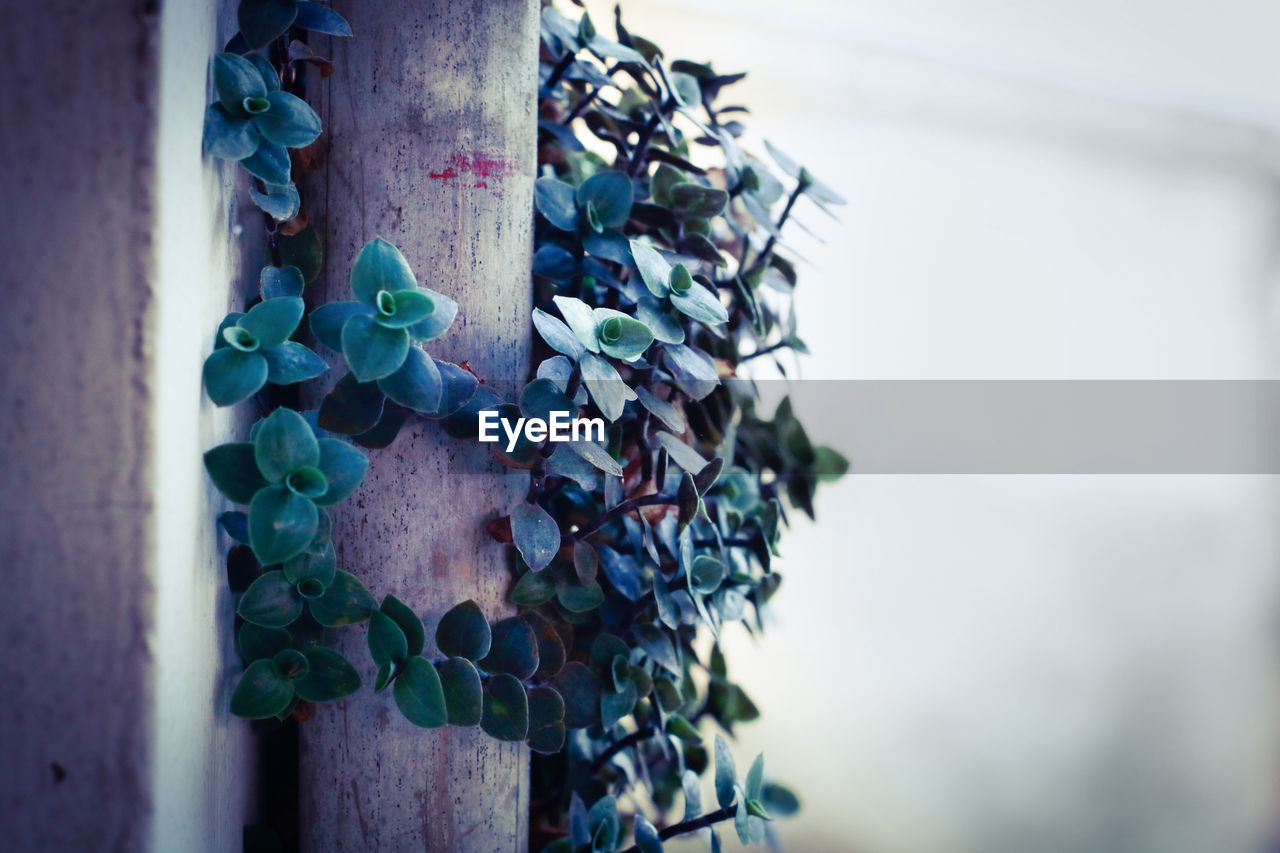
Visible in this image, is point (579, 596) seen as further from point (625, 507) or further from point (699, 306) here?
point (699, 306)

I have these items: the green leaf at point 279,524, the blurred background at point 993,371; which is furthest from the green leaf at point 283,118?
the blurred background at point 993,371

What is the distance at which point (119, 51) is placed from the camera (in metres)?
0.38

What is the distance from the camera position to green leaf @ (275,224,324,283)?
501mm

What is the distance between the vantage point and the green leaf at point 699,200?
1.84 ft

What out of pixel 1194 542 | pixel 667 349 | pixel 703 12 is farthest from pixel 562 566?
pixel 1194 542

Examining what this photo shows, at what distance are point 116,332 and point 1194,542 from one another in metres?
2.29

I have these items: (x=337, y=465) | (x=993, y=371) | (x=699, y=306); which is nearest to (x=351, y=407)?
(x=337, y=465)

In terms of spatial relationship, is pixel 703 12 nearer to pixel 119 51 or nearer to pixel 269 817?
pixel 119 51

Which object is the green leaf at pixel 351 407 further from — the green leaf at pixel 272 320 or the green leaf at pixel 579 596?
the green leaf at pixel 579 596

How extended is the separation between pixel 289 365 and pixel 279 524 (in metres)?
0.10

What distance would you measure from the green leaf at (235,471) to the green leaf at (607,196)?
297 millimetres

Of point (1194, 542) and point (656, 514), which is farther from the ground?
point (656, 514)

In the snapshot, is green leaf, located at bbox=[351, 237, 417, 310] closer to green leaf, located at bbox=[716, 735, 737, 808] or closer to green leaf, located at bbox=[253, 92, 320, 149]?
green leaf, located at bbox=[253, 92, 320, 149]

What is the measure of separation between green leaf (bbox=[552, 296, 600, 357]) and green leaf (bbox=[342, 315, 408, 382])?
0.32 ft
